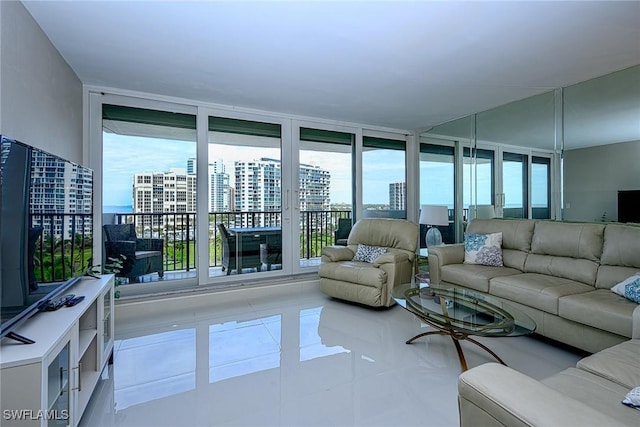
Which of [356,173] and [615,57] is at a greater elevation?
[615,57]

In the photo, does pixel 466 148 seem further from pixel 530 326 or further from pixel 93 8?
pixel 93 8

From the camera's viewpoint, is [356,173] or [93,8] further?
[356,173]

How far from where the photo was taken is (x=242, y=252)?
13.5 feet

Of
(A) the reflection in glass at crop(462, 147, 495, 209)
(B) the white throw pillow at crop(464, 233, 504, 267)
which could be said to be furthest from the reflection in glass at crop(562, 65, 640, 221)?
A: (A) the reflection in glass at crop(462, 147, 495, 209)

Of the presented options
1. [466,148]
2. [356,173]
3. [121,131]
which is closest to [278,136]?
[356,173]

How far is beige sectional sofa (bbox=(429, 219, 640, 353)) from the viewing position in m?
2.16

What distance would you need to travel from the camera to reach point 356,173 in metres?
4.81

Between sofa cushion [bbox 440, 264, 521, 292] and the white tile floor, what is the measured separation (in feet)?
1.78

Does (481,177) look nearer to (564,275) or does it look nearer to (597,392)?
(564,275)

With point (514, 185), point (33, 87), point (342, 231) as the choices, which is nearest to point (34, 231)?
point (33, 87)

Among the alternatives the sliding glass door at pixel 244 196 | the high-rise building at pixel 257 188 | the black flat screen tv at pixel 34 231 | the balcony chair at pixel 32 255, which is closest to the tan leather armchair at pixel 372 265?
the sliding glass door at pixel 244 196

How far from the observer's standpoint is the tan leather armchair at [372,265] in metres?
3.33

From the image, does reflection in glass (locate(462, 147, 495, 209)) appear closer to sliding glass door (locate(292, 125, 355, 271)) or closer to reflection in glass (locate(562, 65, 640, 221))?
reflection in glass (locate(562, 65, 640, 221))

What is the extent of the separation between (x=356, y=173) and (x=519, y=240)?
2.33 m
